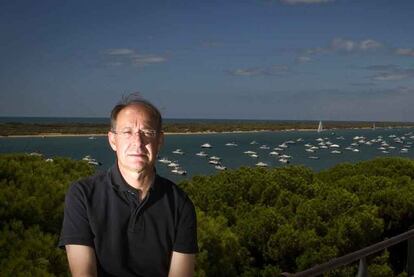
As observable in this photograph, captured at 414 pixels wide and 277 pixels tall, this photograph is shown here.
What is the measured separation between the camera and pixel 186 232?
209 centimetres

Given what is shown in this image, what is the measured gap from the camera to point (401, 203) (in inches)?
535

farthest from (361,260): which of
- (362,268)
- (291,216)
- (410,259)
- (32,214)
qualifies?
(291,216)

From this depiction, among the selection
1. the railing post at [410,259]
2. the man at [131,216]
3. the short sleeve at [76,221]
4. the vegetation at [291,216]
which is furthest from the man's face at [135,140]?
the vegetation at [291,216]

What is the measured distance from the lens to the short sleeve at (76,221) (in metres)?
1.96

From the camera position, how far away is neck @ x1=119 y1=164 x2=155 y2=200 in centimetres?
209

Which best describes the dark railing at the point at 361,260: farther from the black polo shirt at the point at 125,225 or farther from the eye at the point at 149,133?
the eye at the point at 149,133

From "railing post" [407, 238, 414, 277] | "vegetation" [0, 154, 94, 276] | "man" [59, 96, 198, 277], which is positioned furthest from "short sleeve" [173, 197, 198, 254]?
"railing post" [407, 238, 414, 277]

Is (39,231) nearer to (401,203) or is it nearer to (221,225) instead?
(221,225)

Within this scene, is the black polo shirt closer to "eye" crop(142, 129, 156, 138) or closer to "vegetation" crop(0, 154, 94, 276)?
"eye" crop(142, 129, 156, 138)

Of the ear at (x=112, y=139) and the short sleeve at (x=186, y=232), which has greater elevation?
the ear at (x=112, y=139)

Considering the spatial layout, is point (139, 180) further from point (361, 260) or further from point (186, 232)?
point (361, 260)

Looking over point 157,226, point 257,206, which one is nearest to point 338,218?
point 257,206

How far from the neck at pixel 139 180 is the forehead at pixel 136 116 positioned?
0.64ft

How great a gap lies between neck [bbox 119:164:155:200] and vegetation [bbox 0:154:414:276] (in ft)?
7.81
